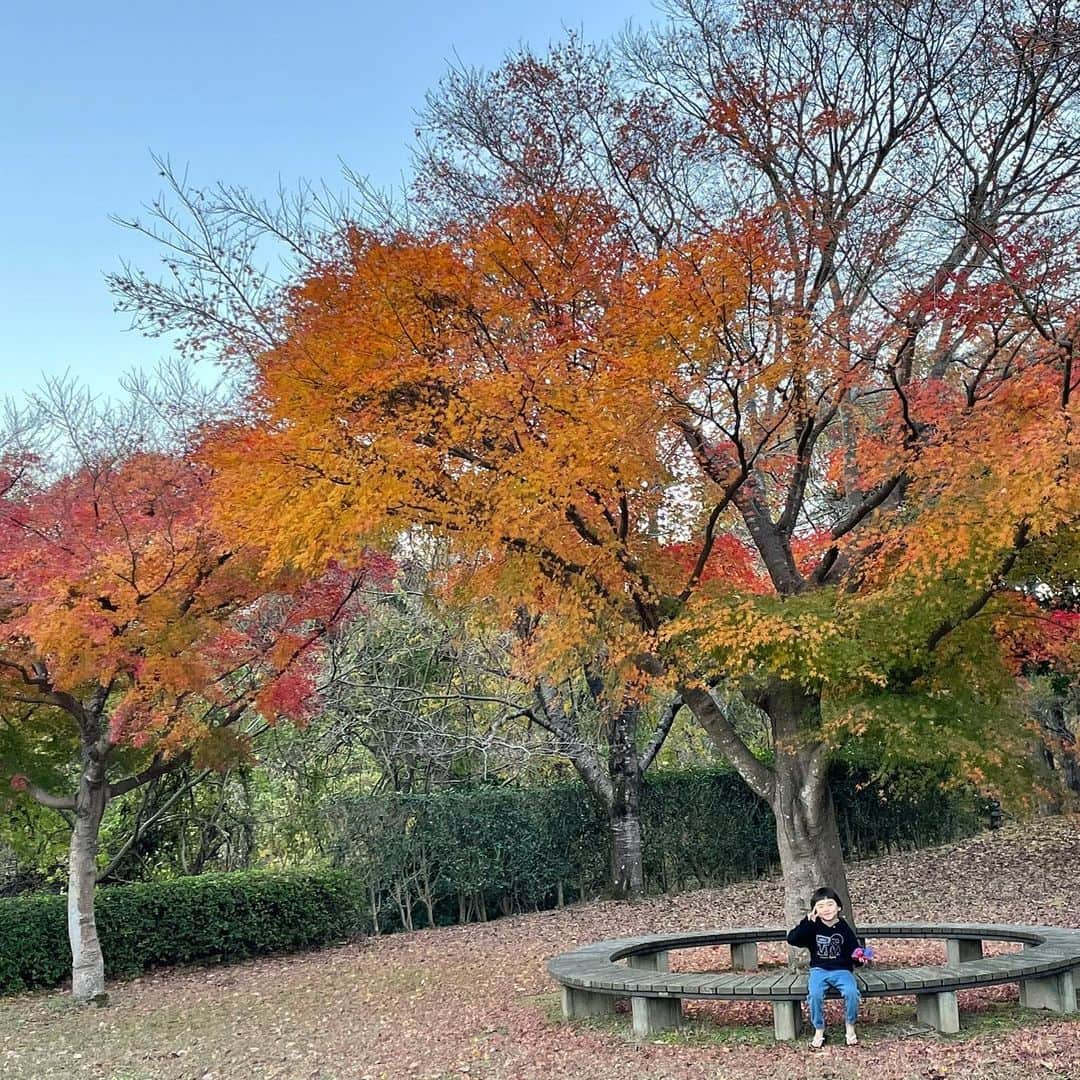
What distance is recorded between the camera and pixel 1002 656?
8.38m

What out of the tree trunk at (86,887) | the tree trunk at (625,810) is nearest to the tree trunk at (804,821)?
the tree trunk at (86,887)

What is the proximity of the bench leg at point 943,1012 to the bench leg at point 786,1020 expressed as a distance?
79 cm

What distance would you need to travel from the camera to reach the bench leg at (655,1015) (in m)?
6.81

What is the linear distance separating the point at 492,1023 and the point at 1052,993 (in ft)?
12.8

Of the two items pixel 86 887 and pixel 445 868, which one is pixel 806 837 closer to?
pixel 86 887

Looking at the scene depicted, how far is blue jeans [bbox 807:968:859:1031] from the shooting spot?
6.19 metres

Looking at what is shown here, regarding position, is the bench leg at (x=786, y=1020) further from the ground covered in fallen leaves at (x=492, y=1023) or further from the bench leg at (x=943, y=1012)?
the bench leg at (x=943, y=1012)

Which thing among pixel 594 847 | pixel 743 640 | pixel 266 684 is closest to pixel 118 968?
pixel 266 684

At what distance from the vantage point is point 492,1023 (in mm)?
7828

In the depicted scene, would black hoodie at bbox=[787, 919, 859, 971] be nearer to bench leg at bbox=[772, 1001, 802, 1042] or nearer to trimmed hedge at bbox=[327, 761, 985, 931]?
bench leg at bbox=[772, 1001, 802, 1042]

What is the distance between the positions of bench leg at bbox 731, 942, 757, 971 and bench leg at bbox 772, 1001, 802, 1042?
8.94 feet

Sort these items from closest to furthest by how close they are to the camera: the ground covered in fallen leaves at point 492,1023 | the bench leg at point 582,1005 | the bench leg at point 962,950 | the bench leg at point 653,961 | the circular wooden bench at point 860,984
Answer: the ground covered in fallen leaves at point 492,1023 → the circular wooden bench at point 860,984 → the bench leg at point 582,1005 → the bench leg at point 962,950 → the bench leg at point 653,961

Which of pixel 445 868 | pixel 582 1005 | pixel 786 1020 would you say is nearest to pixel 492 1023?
pixel 582 1005

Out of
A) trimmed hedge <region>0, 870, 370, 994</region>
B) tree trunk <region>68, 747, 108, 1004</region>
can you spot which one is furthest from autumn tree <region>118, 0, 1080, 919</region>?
trimmed hedge <region>0, 870, 370, 994</region>
